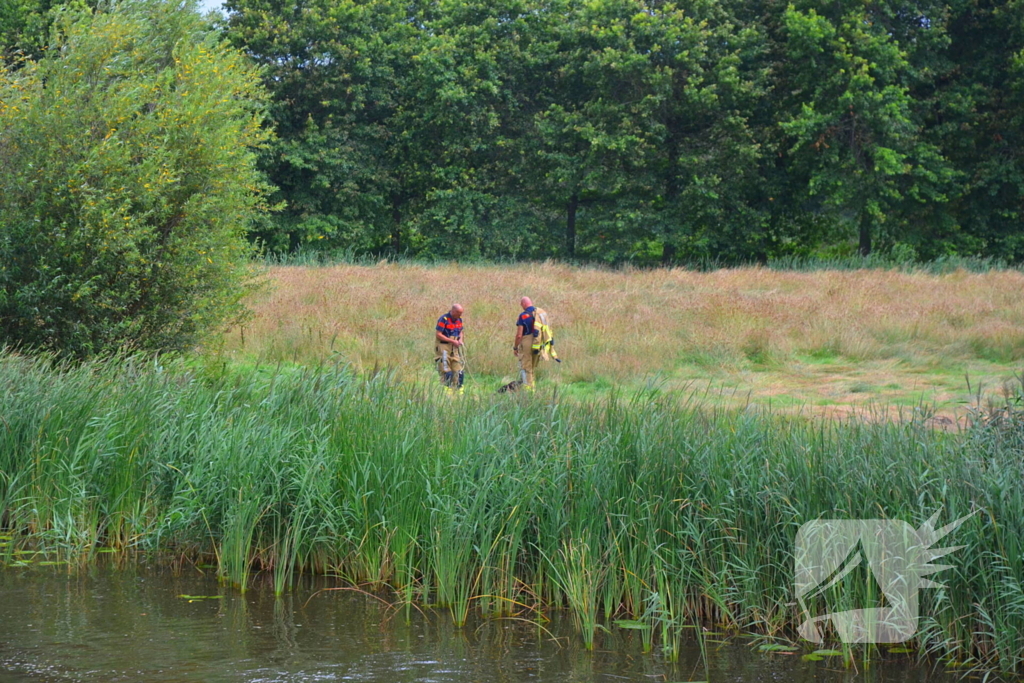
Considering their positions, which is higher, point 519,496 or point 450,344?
point 450,344

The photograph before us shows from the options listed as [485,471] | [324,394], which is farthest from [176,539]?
[485,471]

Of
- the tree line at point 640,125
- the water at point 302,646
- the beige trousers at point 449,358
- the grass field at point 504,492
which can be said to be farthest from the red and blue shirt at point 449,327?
the tree line at point 640,125

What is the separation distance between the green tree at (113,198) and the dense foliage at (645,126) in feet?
74.7

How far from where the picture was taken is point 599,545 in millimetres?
6531

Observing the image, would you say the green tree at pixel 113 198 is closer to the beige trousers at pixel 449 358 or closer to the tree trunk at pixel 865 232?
the beige trousers at pixel 449 358

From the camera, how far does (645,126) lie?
122ft

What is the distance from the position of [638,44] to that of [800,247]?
1025 cm

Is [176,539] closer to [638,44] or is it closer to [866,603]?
[866,603]

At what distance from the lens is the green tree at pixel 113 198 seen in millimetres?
12023

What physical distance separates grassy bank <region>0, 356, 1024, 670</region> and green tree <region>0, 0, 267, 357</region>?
3.86m

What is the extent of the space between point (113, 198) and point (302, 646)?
7.71m

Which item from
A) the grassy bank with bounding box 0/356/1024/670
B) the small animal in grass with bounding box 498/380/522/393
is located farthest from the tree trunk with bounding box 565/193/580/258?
the grassy bank with bounding box 0/356/1024/670

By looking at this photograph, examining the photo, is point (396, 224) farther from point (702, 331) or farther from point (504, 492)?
point (504, 492)

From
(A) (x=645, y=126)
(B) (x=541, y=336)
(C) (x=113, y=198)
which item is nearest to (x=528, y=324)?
(B) (x=541, y=336)
